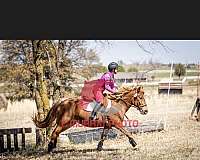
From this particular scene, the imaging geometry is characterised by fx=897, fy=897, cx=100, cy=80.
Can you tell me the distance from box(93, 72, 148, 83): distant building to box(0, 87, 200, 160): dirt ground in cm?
12

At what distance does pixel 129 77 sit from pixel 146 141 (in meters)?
0.65

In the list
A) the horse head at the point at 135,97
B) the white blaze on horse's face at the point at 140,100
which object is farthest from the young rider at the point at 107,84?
the white blaze on horse's face at the point at 140,100

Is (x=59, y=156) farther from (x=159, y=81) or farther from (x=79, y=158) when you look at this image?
(x=159, y=81)

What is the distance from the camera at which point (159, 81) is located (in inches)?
348

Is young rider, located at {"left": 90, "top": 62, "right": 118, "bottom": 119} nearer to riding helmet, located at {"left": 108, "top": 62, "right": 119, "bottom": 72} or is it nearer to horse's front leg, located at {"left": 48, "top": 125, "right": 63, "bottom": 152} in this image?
riding helmet, located at {"left": 108, "top": 62, "right": 119, "bottom": 72}

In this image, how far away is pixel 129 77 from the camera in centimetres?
861

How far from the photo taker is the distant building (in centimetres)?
858

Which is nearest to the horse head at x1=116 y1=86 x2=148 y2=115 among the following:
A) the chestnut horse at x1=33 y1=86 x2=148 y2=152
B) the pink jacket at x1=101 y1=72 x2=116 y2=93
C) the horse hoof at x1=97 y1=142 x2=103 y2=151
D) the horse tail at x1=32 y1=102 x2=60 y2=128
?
the chestnut horse at x1=33 y1=86 x2=148 y2=152

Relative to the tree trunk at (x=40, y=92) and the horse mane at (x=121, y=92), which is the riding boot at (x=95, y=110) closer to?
the horse mane at (x=121, y=92)

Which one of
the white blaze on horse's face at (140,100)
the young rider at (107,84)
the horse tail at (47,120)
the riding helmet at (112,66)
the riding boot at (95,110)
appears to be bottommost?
the horse tail at (47,120)

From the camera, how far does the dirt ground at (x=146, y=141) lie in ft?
28.2

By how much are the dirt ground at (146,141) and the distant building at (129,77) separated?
123 millimetres

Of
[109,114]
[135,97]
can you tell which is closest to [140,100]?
[135,97]

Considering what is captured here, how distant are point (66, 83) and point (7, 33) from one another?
79 centimetres
